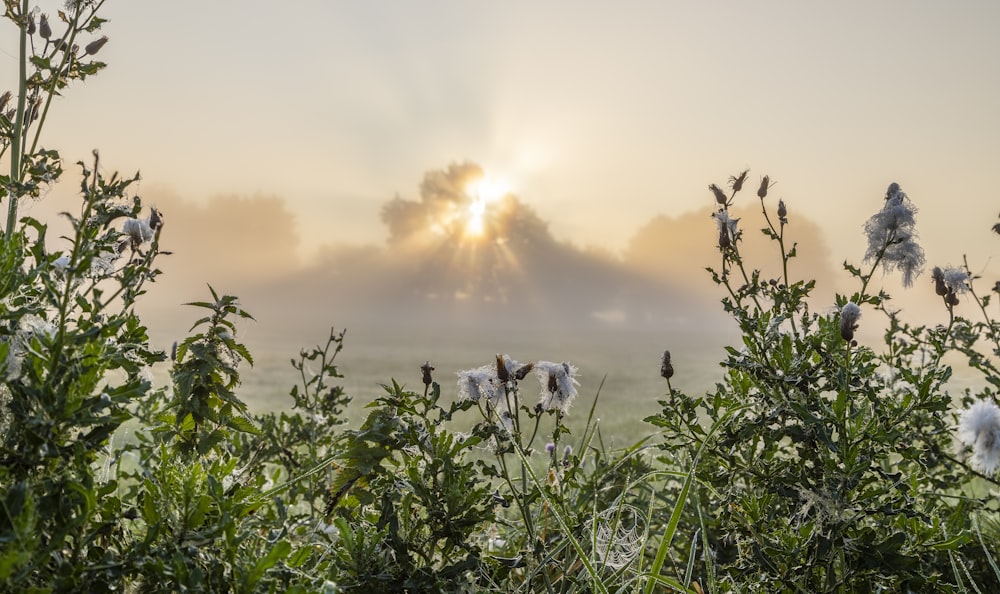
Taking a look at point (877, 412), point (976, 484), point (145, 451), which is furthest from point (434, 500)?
point (976, 484)

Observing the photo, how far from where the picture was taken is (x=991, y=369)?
331 cm

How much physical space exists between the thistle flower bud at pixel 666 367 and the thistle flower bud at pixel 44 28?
9.23 feet

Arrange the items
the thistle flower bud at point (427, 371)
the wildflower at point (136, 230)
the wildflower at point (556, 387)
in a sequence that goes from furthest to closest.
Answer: the wildflower at point (556, 387) < the wildflower at point (136, 230) < the thistle flower bud at point (427, 371)

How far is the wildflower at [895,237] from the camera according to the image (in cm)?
267

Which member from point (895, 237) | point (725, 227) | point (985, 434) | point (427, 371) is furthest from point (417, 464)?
point (985, 434)

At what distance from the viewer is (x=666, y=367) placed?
7.59 ft

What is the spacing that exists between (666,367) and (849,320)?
0.62 meters

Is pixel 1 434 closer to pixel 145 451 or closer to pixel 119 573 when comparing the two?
pixel 119 573

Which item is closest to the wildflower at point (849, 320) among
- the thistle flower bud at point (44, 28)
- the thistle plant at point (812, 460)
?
the thistle plant at point (812, 460)

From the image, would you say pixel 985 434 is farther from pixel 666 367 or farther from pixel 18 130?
pixel 18 130

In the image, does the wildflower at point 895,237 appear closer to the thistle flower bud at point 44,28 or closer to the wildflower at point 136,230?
the wildflower at point 136,230

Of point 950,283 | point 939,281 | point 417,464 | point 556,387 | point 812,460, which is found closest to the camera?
point 417,464

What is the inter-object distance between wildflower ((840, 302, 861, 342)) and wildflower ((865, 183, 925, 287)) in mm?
855

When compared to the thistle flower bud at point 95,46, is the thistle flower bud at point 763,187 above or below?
below
